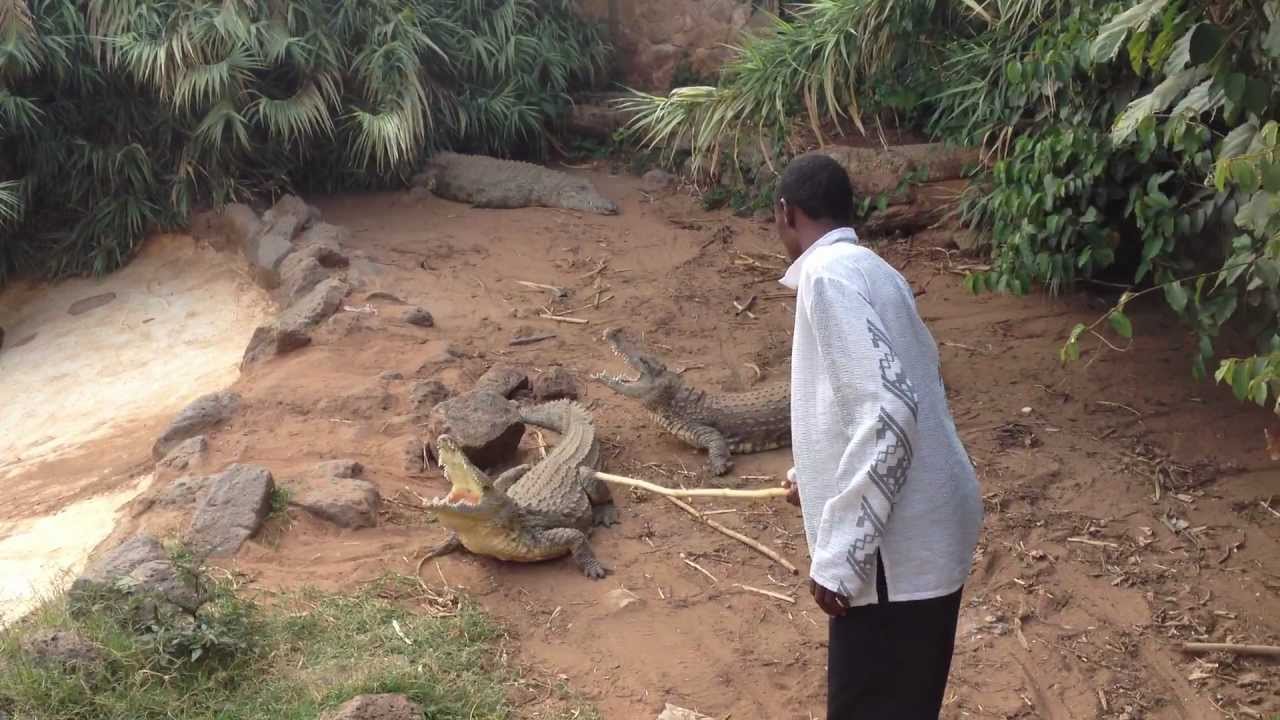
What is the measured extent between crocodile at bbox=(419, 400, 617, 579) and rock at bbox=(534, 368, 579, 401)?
2.87 feet

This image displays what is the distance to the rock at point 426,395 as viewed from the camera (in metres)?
5.32

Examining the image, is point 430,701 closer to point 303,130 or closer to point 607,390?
point 607,390

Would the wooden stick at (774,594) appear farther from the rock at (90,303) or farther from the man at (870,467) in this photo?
the rock at (90,303)

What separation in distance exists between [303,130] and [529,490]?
5.35 metres

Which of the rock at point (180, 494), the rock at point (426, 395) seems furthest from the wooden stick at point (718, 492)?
the rock at point (180, 494)

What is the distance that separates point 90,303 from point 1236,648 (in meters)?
8.14

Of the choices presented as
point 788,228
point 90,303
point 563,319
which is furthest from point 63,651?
point 90,303

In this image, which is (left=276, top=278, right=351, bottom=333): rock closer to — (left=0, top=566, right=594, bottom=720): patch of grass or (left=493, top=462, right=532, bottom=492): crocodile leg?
(left=493, top=462, right=532, bottom=492): crocodile leg

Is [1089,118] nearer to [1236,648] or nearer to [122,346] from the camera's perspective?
[1236,648]

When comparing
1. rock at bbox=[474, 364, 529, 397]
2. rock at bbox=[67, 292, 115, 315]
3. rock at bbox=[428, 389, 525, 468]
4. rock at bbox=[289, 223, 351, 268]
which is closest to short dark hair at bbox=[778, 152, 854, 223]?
rock at bbox=[428, 389, 525, 468]

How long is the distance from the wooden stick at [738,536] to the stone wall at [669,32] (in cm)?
666

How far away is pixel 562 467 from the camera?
15.2 feet

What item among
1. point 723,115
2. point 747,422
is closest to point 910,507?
point 747,422

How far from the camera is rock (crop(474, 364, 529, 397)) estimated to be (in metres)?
5.48
